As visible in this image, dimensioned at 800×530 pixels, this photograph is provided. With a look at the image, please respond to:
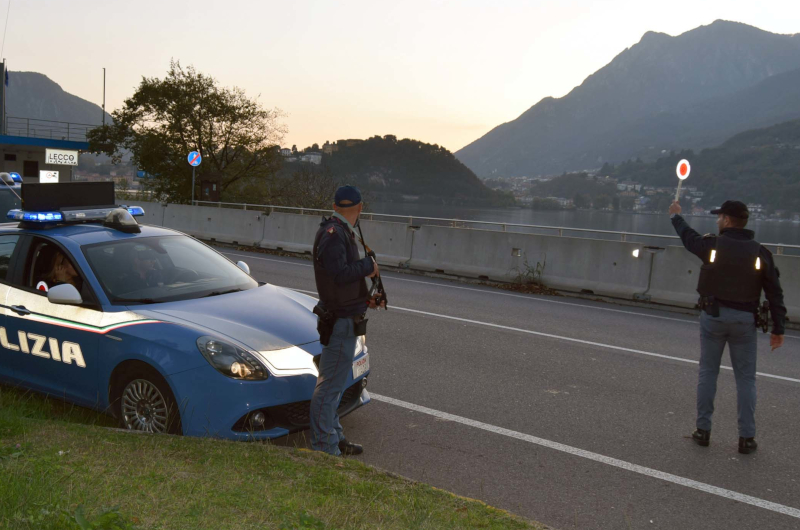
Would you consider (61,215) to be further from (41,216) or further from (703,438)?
(703,438)

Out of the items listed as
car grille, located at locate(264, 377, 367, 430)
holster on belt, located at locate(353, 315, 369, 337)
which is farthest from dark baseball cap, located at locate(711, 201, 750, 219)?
car grille, located at locate(264, 377, 367, 430)

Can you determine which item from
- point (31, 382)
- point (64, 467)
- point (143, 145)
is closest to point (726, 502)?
point (64, 467)

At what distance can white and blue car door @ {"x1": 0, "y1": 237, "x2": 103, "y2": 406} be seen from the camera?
495 cm

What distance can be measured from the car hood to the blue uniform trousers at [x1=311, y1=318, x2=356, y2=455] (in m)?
0.38

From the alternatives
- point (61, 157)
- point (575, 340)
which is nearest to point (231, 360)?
point (575, 340)

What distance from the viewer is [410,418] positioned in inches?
227

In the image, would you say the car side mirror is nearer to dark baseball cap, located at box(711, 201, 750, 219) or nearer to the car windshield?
the car windshield

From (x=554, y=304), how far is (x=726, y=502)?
822 centimetres

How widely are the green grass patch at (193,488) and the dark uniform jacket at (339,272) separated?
98cm

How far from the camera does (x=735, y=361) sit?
5.40 m

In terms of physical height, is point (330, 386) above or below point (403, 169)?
below

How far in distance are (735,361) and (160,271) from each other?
4699 millimetres

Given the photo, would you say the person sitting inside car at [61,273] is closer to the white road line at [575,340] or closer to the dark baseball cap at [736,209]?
the dark baseball cap at [736,209]

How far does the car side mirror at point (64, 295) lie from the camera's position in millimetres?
4801
